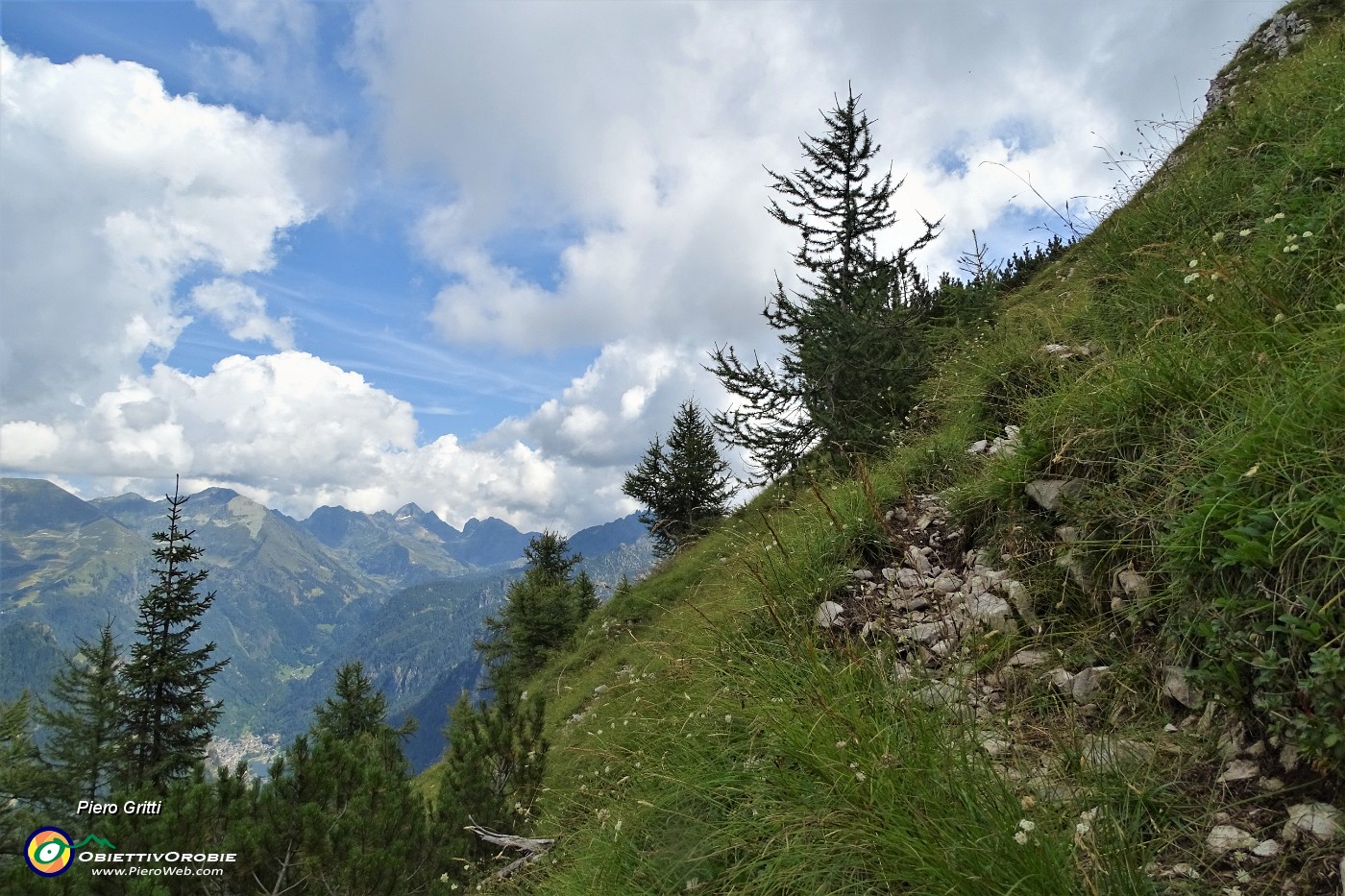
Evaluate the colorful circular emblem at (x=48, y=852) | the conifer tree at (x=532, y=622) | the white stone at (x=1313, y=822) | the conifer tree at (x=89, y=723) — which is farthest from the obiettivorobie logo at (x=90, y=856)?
the conifer tree at (x=89, y=723)

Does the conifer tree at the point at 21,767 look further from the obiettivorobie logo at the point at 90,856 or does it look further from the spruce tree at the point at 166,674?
the obiettivorobie logo at the point at 90,856

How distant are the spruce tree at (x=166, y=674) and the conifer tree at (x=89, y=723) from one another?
79 centimetres

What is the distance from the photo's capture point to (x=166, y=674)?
75.7ft

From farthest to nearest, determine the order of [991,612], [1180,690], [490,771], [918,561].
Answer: [490,771] → [918,561] → [991,612] → [1180,690]

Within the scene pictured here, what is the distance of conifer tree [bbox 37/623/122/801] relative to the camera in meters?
23.8

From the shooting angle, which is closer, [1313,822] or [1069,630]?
[1313,822]

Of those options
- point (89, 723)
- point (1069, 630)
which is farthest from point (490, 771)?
point (89, 723)

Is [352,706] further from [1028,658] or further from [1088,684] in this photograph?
[1088,684]

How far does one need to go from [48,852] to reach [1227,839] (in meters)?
7.57

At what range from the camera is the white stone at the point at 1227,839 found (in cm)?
220

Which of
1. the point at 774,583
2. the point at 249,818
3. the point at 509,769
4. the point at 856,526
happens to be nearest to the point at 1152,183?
the point at 856,526

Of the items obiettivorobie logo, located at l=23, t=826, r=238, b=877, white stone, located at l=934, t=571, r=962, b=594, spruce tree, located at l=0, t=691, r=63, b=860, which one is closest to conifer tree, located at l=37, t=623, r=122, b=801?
spruce tree, located at l=0, t=691, r=63, b=860

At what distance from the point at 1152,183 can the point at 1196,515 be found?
952cm

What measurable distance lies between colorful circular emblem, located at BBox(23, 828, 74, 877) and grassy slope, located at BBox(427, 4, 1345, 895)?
3.47 meters
